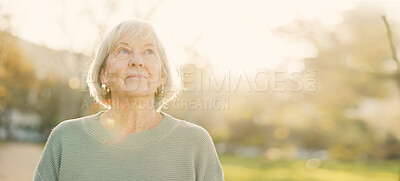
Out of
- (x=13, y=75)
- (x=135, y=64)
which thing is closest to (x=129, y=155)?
(x=135, y=64)

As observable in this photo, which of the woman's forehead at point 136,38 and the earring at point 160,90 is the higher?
the woman's forehead at point 136,38

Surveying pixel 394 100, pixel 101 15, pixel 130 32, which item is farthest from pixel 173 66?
pixel 394 100

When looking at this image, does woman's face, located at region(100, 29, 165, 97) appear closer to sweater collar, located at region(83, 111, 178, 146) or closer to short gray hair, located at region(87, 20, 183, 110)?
short gray hair, located at region(87, 20, 183, 110)

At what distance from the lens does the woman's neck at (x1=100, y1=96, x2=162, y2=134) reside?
2008mm

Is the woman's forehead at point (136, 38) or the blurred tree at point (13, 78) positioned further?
the blurred tree at point (13, 78)

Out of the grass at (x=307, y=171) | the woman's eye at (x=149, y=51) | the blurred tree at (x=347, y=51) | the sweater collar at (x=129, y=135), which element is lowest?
the grass at (x=307, y=171)

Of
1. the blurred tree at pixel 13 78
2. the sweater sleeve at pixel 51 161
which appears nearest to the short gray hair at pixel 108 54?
the sweater sleeve at pixel 51 161

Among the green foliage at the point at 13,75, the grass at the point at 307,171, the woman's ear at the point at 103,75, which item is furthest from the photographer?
the grass at the point at 307,171

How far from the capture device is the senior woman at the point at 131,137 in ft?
6.17

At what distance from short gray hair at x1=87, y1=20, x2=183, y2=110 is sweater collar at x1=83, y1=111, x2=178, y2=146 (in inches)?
9.4

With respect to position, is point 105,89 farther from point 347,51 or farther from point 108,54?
point 347,51

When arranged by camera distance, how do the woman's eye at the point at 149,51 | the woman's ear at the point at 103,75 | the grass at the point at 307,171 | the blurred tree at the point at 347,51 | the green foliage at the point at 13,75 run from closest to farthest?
the woman's eye at the point at 149,51 < the woman's ear at the point at 103,75 < the blurred tree at the point at 347,51 < the green foliage at the point at 13,75 < the grass at the point at 307,171

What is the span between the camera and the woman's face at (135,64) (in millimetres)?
1935

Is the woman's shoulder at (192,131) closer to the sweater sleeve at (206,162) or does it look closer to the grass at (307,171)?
the sweater sleeve at (206,162)
